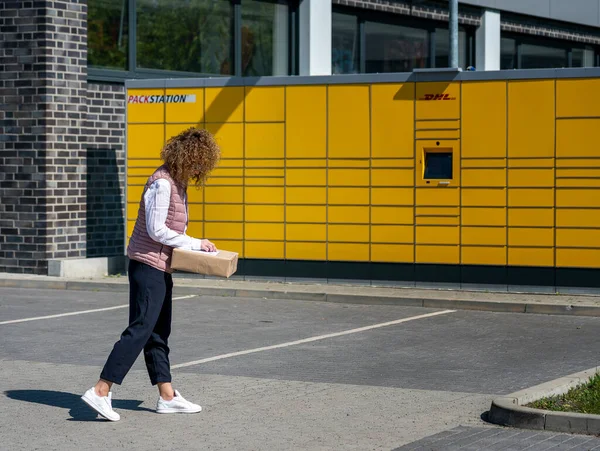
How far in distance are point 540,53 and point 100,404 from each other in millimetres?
21438

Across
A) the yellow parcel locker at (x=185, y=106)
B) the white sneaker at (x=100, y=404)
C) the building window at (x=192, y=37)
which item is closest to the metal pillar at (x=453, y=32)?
the yellow parcel locker at (x=185, y=106)

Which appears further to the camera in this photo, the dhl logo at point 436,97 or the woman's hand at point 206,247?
the dhl logo at point 436,97

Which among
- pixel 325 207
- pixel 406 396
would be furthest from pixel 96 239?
pixel 406 396

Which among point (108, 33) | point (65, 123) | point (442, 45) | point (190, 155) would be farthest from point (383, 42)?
point (190, 155)

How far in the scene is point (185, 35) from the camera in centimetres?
2038

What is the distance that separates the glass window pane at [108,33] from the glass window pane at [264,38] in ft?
9.55

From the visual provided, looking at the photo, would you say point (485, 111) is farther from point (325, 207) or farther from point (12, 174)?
point (12, 174)

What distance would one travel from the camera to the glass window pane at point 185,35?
1961cm

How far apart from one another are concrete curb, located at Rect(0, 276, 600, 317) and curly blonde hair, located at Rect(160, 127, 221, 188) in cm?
730

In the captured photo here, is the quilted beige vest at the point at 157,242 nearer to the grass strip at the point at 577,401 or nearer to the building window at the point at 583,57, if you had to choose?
the grass strip at the point at 577,401

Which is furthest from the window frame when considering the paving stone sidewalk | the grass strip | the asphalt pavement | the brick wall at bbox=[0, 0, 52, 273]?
the grass strip

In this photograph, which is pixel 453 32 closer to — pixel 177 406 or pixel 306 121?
pixel 306 121

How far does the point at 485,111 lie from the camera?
52.2 ft

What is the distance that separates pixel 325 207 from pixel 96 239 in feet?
13.5
